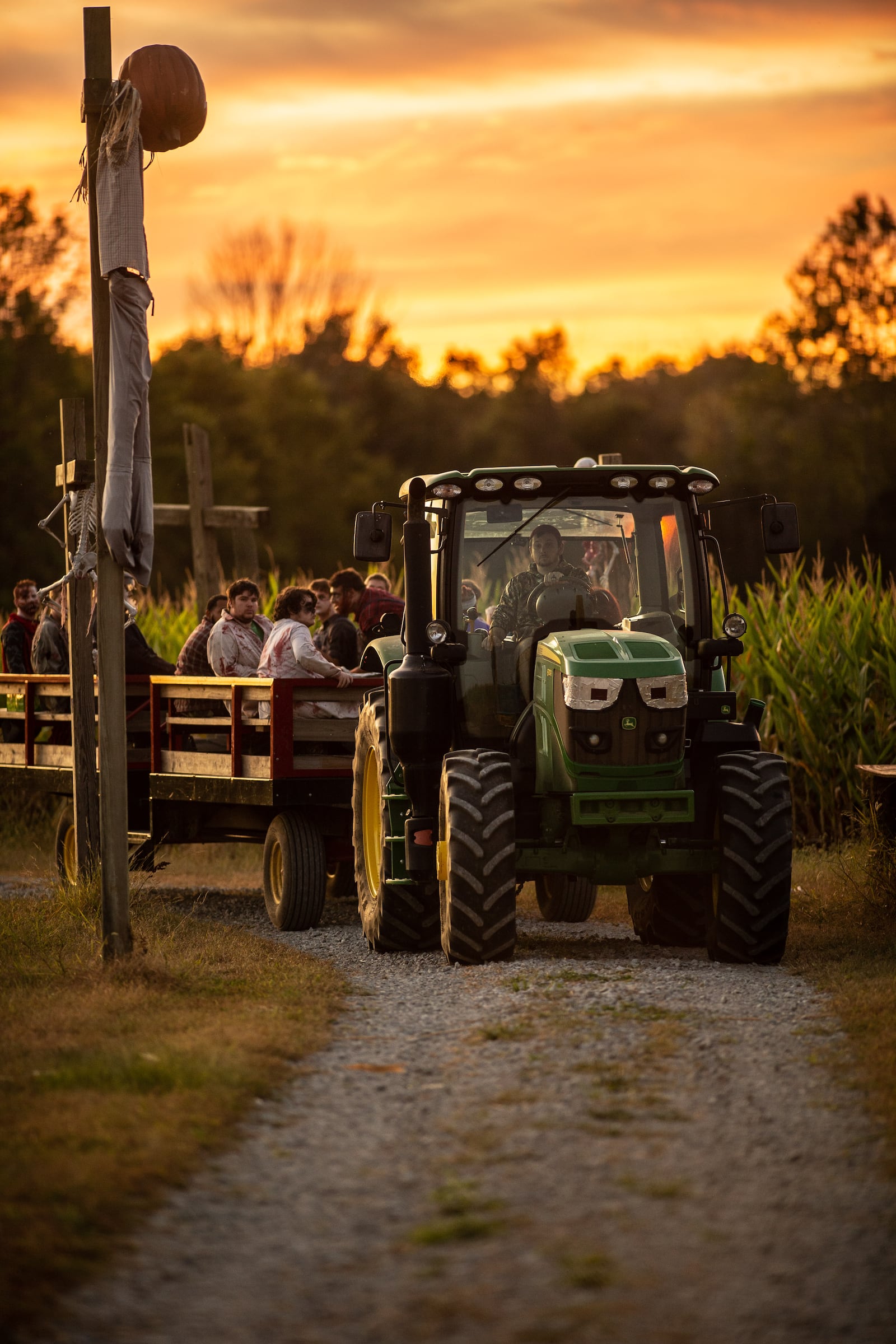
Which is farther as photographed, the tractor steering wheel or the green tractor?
the tractor steering wheel

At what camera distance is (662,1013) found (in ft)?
24.1

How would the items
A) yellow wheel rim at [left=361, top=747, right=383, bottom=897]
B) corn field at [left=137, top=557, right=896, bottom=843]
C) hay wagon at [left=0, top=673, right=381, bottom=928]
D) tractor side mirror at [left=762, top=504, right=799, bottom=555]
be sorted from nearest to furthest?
tractor side mirror at [left=762, top=504, right=799, bottom=555]
yellow wheel rim at [left=361, top=747, right=383, bottom=897]
hay wagon at [left=0, top=673, right=381, bottom=928]
corn field at [left=137, top=557, right=896, bottom=843]

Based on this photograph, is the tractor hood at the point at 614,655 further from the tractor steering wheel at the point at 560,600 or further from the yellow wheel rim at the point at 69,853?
the yellow wheel rim at the point at 69,853

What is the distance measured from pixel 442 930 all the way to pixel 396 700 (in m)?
1.25

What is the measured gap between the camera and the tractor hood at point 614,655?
855cm

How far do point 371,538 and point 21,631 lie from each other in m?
6.19

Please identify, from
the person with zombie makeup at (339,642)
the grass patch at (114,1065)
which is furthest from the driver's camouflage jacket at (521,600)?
the person with zombie makeup at (339,642)

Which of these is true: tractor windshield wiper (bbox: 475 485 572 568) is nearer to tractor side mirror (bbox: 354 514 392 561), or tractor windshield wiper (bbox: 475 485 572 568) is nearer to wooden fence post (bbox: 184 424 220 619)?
tractor side mirror (bbox: 354 514 392 561)

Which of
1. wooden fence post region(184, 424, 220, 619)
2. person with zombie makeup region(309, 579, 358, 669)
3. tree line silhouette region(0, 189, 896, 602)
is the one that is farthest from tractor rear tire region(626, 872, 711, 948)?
tree line silhouette region(0, 189, 896, 602)

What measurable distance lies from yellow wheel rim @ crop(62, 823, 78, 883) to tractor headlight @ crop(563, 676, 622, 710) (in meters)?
5.13

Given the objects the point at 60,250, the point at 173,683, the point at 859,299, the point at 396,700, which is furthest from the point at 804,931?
the point at 859,299

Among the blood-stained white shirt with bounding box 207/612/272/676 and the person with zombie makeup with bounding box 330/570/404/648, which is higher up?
the person with zombie makeup with bounding box 330/570/404/648

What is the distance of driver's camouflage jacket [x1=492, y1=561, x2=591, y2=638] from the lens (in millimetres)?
9359

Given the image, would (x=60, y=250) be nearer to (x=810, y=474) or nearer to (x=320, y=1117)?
(x=810, y=474)
